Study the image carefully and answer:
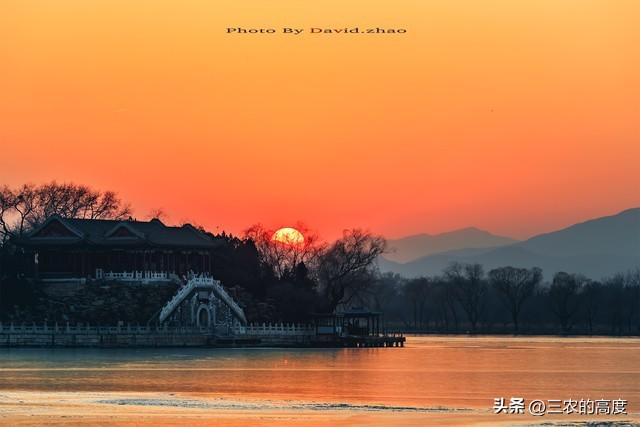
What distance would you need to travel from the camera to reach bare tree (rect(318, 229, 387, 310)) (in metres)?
167

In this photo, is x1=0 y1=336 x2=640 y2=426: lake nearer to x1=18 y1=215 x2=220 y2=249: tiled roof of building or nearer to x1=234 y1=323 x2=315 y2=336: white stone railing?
x1=234 y1=323 x2=315 y2=336: white stone railing

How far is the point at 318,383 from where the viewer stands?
87.9 m

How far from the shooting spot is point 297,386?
85000mm

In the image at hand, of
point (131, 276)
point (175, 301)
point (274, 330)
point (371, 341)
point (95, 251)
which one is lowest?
point (371, 341)

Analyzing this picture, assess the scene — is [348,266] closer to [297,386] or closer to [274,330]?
[274,330]

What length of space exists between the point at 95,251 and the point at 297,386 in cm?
6405

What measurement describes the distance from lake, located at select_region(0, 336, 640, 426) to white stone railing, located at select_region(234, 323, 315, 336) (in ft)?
27.2

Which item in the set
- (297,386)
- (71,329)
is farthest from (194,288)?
(297,386)

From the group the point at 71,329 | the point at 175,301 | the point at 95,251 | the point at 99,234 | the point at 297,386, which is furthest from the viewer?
the point at 99,234

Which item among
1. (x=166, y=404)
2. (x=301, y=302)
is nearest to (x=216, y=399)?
(x=166, y=404)

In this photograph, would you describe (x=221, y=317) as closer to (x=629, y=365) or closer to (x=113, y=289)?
(x=113, y=289)

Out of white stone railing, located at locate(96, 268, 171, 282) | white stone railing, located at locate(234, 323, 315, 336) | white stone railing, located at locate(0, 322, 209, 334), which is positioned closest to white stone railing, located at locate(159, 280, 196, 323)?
white stone railing, located at locate(0, 322, 209, 334)

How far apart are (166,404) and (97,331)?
204 ft

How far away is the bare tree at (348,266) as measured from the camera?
167375 millimetres
